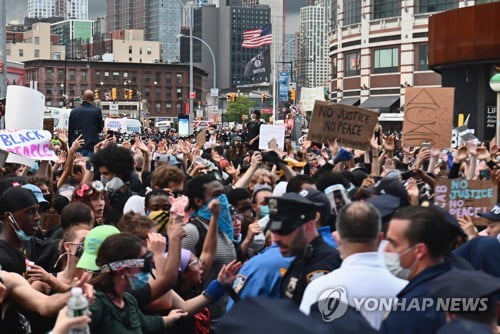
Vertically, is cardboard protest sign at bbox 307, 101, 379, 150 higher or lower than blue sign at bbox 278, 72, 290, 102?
lower

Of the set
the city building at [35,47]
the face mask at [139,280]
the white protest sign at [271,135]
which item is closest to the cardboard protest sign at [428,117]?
the white protest sign at [271,135]

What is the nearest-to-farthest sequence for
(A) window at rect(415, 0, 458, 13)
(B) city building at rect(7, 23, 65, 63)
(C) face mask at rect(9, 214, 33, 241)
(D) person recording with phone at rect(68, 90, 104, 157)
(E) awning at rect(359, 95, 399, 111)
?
(C) face mask at rect(9, 214, 33, 241) < (D) person recording with phone at rect(68, 90, 104, 157) < (A) window at rect(415, 0, 458, 13) < (E) awning at rect(359, 95, 399, 111) < (B) city building at rect(7, 23, 65, 63)

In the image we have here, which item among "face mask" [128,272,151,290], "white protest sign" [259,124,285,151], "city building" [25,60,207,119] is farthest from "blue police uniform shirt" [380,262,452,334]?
"city building" [25,60,207,119]

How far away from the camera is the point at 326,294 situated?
4.46 metres

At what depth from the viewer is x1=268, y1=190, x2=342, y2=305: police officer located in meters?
5.19

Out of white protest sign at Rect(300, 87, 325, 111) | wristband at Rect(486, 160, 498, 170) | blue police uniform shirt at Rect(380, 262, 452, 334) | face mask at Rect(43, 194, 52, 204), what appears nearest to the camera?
blue police uniform shirt at Rect(380, 262, 452, 334)

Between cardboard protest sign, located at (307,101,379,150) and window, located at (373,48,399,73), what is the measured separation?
198ft

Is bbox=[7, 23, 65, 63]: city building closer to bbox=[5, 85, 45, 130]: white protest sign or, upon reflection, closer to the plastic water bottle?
bbox=[5, 85, 45, 130]: white protest sign

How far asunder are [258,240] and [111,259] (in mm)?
2772

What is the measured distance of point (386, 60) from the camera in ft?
237

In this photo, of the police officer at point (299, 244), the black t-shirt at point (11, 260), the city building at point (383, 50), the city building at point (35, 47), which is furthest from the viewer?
the city building at point (35, 47)

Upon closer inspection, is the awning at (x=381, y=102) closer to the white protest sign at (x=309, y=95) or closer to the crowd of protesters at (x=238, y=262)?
the white protest sign at (x=309, y=95)

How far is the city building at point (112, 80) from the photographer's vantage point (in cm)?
14588

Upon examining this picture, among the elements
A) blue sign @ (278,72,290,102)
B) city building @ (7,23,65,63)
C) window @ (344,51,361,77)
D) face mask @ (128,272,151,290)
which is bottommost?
face mask @ (128,272,151,290)
